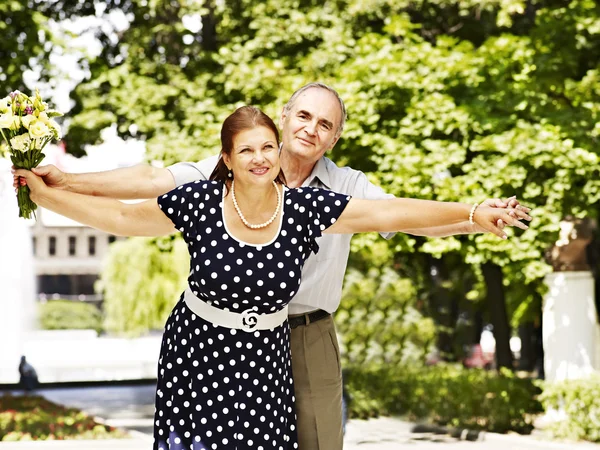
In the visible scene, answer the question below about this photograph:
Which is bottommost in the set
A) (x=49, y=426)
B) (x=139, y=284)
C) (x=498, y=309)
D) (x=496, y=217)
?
(x=49, y=426)

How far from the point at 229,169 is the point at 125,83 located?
11.3 metres

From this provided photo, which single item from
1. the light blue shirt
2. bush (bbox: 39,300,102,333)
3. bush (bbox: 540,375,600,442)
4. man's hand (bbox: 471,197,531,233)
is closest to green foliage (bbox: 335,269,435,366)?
bush (bbox: 540,375,600,442)

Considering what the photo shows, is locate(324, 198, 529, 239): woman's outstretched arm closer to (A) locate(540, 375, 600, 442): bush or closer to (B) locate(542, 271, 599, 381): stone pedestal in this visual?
(A) locate(540, 375, 600, 442): bush

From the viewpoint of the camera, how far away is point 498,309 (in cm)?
1712

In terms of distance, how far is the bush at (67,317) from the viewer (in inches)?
2376

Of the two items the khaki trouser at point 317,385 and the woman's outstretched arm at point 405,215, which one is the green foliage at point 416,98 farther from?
the woman's outstretched arm at point 405,215

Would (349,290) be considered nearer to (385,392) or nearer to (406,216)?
(385,392)

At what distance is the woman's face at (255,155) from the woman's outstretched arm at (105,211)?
326 mm

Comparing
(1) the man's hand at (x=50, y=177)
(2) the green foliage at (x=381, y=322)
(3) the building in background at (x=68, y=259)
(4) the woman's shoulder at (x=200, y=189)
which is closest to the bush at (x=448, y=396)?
(2) the green foliage at (x=381, y=322)

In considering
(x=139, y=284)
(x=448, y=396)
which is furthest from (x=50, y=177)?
(x=139, y=284)

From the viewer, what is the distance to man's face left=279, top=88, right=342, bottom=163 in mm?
4180

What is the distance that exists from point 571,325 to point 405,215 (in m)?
12.7

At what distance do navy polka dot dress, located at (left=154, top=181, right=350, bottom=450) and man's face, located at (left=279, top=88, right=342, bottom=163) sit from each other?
1.83 ft

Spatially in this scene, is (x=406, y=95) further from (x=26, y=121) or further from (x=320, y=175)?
(x=26, y=121)
